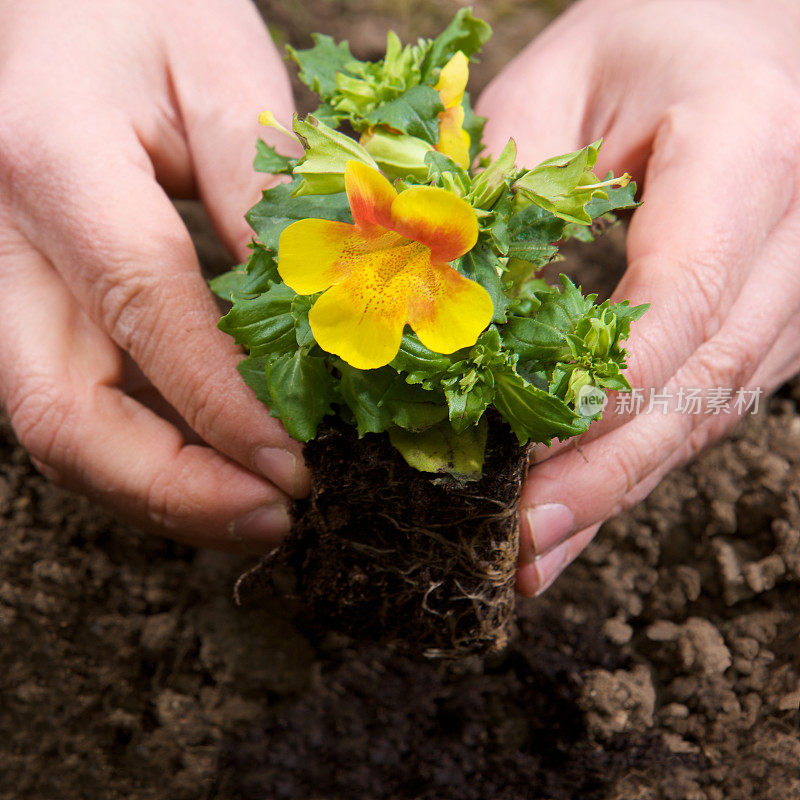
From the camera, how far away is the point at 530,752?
1.60 m

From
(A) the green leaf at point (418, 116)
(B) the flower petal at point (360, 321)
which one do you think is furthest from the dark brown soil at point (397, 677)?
(A) the green leaf at point (418, 116)

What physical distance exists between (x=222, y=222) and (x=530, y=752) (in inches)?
51.8

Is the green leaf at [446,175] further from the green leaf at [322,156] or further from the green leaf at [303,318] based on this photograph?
the green leaf at [303,318]

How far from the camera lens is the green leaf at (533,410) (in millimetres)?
969

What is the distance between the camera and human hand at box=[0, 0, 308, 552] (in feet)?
4.65

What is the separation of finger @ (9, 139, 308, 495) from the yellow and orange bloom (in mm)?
483

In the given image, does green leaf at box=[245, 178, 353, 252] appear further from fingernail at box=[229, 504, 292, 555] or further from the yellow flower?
fingernail at box=[229, 504, 292, 555]

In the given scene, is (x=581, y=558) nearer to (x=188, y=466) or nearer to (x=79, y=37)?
(x=188, y=466)

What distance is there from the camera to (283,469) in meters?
1.38

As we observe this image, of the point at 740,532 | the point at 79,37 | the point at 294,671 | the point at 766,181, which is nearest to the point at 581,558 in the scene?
the point at 740,532

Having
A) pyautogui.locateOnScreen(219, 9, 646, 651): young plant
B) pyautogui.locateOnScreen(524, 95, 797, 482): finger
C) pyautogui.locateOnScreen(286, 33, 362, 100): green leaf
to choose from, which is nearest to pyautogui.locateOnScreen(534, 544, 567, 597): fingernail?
pyautogui.locateOnScreen(524, 95, 797, 482): finger

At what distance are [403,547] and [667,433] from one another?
66cm

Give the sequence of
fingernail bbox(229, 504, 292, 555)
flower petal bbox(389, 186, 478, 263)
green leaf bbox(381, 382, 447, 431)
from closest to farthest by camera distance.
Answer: flower petal bbox(389, 186, 478, 263), green leaf bbox(381, 382, 447, 431), fingernail bbox(229, 504, 292, 555)

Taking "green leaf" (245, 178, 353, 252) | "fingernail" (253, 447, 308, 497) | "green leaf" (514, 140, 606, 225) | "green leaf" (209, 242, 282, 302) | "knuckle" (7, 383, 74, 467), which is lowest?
"knuckle" (7, 383, 74, 467)
